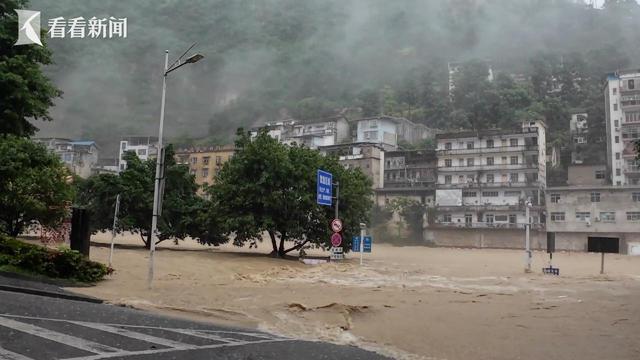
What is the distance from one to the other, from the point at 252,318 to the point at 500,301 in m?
7.12

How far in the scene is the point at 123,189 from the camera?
3412 centimetres

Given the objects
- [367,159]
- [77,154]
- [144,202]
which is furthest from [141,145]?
[144,202]

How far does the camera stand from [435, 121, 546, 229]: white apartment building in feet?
239

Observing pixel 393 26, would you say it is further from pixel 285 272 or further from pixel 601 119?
pixel 285 272

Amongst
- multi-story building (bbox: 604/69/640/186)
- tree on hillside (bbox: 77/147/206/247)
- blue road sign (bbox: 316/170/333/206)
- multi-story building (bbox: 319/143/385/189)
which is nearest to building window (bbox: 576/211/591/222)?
multi-story building (bbox: 604/69/640/186)

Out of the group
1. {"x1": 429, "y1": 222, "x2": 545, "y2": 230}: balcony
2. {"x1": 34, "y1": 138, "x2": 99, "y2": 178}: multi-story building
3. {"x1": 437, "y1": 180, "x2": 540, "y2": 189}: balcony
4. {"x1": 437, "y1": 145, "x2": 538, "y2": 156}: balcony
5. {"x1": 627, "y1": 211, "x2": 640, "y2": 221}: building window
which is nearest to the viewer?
{"x1": 627, "y1": 211, "x2": 640, "y2": 221}: building window

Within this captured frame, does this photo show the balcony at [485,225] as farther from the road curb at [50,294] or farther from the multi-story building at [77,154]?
the multi-story building at [77,154]

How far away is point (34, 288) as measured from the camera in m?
11.6

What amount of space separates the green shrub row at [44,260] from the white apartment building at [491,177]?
213 ft

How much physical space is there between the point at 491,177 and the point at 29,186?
64184 millimetres

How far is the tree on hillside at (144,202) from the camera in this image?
Answer: 3419cm

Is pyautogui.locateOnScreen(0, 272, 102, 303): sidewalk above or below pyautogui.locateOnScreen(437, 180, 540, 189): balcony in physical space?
below

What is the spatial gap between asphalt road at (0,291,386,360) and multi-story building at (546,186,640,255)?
215 ft

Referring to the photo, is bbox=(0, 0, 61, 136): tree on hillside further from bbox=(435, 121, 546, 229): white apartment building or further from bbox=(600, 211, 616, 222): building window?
bbox=(600, 211, 616, 222): building window
